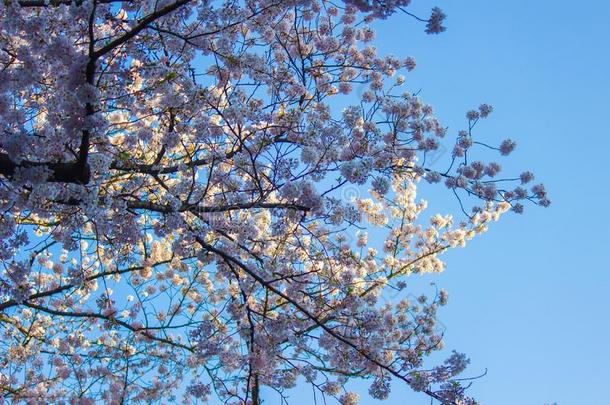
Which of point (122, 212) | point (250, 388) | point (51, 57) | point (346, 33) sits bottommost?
point (250, 388)

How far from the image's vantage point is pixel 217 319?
766cm

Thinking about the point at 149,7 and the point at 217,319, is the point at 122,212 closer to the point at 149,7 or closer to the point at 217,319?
the point at 149,7

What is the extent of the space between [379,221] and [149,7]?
5665mm

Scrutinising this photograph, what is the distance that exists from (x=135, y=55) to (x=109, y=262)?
16.8 ft

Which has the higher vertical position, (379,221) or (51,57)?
(379,221)

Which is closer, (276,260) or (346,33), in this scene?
(276,260)

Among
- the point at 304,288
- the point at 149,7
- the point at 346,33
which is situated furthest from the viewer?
the point at 346,33

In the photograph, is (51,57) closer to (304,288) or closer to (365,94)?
(304,288)

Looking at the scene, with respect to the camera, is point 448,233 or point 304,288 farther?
point 448,233

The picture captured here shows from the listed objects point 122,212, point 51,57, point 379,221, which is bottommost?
point 122,212

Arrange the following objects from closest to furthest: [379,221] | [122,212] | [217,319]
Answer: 1. [122,212]
2. [217,319]
3. [379,221]

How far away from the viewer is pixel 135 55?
5.04m

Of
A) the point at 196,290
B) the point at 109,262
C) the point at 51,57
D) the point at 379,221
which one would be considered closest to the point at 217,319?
the point at 196,290

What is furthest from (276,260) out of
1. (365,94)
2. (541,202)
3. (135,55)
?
(541,202)
